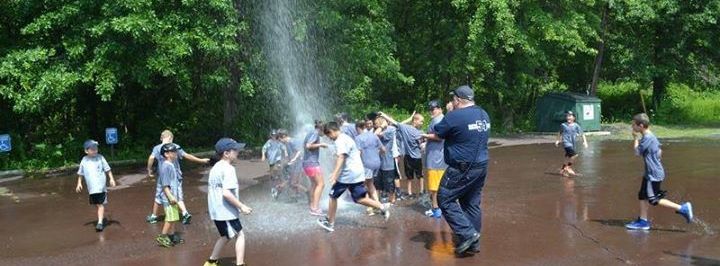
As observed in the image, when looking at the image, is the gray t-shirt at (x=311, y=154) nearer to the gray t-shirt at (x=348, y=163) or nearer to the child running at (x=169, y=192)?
the gray t-shirt at (x=348, y=163)

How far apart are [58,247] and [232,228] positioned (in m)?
2.96

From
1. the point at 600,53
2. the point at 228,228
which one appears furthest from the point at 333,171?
the point at 600,53

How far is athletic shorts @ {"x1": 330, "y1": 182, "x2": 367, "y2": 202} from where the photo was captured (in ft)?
28.0

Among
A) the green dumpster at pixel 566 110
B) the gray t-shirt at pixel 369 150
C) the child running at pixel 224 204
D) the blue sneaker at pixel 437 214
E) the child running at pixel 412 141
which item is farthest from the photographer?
the green dumpster at pixel 566 110

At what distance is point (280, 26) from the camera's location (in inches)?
738

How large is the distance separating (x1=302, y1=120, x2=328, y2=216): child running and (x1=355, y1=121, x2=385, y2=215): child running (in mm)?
527

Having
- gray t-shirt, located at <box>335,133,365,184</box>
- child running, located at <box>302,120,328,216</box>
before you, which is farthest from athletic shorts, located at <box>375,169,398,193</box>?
gray t-shirt, located at <box>335,133,365,184</box>

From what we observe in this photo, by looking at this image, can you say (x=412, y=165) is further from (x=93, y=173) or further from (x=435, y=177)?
(x=93, y=173)

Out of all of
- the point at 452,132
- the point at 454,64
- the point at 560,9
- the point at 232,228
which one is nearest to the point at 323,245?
the point at 232,228

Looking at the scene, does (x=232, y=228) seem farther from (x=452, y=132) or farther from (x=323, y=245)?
(x=452, y=132)

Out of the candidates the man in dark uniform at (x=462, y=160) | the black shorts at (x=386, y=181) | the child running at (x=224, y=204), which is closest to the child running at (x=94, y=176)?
the child running at (x=224, y=204)

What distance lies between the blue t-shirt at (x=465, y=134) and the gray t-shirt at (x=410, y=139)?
278cm

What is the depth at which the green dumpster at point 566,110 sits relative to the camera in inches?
957

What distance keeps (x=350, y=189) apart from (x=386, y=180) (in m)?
1.71
